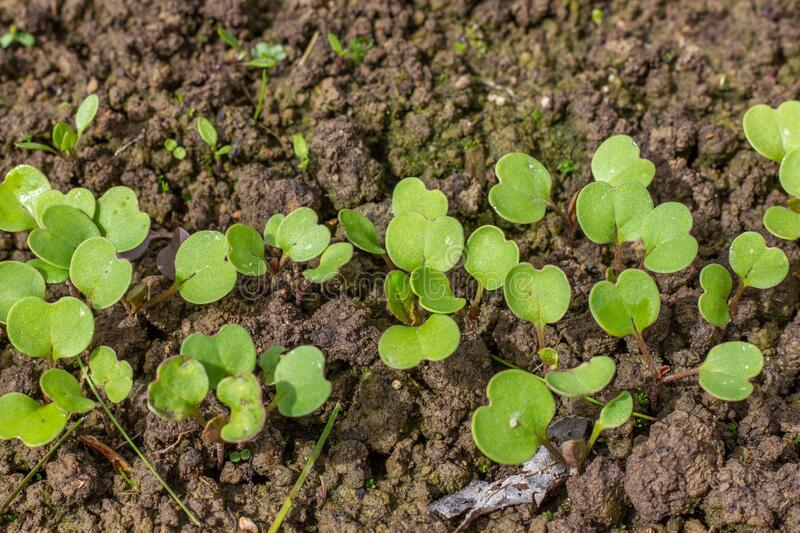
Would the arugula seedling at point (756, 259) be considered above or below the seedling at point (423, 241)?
below

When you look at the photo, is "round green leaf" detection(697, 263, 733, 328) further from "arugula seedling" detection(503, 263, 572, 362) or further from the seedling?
the seedling

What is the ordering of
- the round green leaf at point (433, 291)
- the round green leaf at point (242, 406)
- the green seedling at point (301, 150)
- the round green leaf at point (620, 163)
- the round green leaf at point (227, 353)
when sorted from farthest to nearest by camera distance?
the green seedling at point (301, 150) < the round green leaf at point (620, 163) < the round green leaf at point (433, 291) < the round green leaf at point (227, 353) < the round green leaf at point (242, 406)

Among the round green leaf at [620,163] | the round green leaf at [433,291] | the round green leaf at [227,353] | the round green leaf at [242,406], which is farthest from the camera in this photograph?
the round green leaf at [620,163]

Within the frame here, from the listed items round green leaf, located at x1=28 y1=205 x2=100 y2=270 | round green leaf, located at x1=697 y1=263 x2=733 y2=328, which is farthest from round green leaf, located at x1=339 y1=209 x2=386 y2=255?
round green leaf, located at x1=697 y1=263 x2=733 y2=328

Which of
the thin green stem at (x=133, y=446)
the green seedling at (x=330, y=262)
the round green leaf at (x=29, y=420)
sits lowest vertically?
the thin green stem at (x=133, y=446)

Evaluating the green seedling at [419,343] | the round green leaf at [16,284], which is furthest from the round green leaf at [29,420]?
the green seedling at [419,343]

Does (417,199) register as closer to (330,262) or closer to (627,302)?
(330,262)

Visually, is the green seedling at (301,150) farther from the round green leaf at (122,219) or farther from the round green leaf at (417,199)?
the round green leaf at (122,219)

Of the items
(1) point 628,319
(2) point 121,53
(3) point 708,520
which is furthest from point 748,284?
(2) point 121,53

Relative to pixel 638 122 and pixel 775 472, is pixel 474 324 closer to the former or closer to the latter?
pixel 775 472
